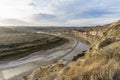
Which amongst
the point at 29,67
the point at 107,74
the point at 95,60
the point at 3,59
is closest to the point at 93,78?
the point at 107,74

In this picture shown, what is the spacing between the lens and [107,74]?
1347 cm

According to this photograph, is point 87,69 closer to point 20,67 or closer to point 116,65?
point 116,65

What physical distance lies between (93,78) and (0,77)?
21.0m

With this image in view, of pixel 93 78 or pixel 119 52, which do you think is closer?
pixel 93 78

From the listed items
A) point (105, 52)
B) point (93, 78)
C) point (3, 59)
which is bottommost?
point (3, 59)

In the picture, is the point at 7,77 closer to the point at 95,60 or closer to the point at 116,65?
the point at 95,60

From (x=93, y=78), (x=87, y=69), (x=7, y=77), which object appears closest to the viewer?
(x=93, y=78)

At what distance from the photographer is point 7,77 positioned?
31844 millimetres

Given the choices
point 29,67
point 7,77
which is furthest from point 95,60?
point 29,67

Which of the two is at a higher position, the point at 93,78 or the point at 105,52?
the point at 105,52

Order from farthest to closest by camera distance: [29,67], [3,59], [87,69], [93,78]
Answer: [3,59] < [29,67] < [87,69] < [93,78]

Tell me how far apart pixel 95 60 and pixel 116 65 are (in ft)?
7.18

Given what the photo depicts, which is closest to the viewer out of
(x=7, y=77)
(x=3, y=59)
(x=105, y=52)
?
(x=105, y=52)

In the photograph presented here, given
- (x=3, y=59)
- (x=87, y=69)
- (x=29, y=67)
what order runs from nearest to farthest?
(x=87, y=69), (x=29, y=67), (x=3, y=59)
